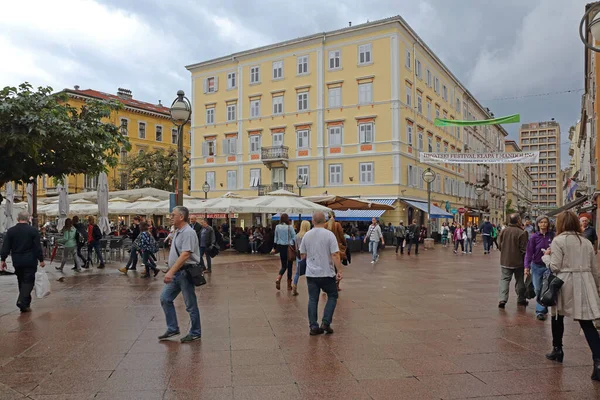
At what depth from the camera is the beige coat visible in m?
4.81

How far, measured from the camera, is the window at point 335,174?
3866cm

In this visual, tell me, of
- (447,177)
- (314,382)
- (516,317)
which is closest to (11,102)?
(314,382)

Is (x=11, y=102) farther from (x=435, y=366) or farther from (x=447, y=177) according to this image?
(x=447, y=177)

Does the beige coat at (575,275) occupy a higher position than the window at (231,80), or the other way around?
the window at (231,80)

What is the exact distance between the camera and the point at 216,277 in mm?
13195

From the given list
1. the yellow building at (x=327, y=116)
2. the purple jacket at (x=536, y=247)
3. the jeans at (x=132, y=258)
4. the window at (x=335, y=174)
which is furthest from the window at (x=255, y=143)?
the purple jacket at (x=536, y=247)

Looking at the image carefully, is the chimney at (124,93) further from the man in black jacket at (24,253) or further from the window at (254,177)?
the man in black jacket at (24,253)

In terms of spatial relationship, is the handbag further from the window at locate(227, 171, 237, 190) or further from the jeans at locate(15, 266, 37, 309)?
the window at locate(227, 171, 237, 190)

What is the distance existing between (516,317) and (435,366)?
3308 millimetres

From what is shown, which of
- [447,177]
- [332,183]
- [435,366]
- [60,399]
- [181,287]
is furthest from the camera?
[447,177]

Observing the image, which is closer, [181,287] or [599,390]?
[599,390]

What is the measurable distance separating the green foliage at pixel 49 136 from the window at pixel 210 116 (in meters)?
33.5

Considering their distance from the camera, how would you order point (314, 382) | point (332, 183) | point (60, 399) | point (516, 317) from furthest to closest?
point (332, 183) < point (516, 317) < point (314, 382) < point (60, 399)

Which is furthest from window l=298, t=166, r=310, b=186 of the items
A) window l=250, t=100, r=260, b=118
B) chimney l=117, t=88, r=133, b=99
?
chimney l=117, t=88, r=133, b=99
